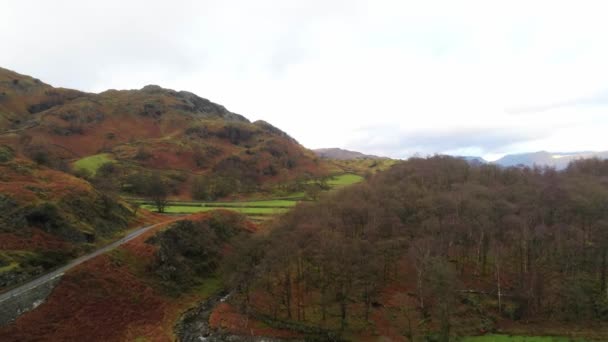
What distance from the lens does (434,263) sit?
39312mm

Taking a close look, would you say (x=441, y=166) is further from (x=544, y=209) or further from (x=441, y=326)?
(x=441, y=326)

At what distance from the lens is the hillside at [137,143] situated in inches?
5567

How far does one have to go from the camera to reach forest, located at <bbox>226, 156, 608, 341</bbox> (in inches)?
1548

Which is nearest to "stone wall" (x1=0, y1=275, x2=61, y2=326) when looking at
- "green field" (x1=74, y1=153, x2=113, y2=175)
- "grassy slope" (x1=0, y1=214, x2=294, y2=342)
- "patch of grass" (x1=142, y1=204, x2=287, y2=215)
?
"grassy slope" (x1=0, y1=214, x2=294, y2=342)

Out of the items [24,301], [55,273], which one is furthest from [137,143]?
[24,301]

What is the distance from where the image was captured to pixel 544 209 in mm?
54500

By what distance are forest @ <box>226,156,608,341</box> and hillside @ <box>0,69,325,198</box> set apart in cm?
8600

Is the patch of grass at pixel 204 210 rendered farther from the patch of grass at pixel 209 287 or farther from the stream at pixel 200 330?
the stream at pixel 200 330

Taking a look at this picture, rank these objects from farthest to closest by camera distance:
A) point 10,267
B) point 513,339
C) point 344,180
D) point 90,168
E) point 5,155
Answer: point 344,180
point 90,168
point 5,155
point 10,267
point 513,339

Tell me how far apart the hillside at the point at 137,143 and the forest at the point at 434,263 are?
282 feet

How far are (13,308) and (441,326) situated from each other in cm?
4564

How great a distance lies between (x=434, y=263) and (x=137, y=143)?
161m

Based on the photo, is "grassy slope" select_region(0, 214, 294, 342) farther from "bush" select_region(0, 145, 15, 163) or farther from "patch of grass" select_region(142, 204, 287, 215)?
"patch of grass" select_region(142, 204, 287, 215)

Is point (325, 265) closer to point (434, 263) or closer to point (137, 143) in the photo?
point (434, 263)
